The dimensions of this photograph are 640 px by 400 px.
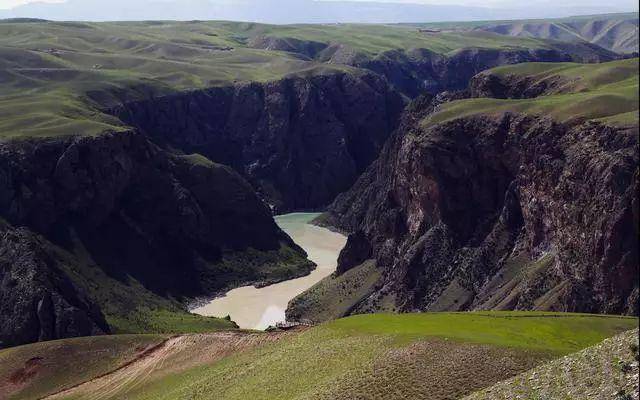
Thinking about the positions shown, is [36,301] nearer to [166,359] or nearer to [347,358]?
[166,359]

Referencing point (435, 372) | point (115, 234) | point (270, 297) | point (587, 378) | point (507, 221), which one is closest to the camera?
point (587, 378)

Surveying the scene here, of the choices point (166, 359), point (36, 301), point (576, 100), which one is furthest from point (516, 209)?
point (36, 301)

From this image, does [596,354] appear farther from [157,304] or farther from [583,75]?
[583,75]

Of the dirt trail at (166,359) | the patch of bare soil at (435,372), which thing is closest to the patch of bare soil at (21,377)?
the dirt trail at (166,359)

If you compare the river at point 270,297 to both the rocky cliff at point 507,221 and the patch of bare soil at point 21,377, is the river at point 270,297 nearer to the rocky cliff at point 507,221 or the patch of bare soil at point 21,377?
the rocky cliff at point 507,221

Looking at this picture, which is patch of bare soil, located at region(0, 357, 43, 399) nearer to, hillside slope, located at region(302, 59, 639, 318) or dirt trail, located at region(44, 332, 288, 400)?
dirt trail, located at region(44, 332, 288, 400)
